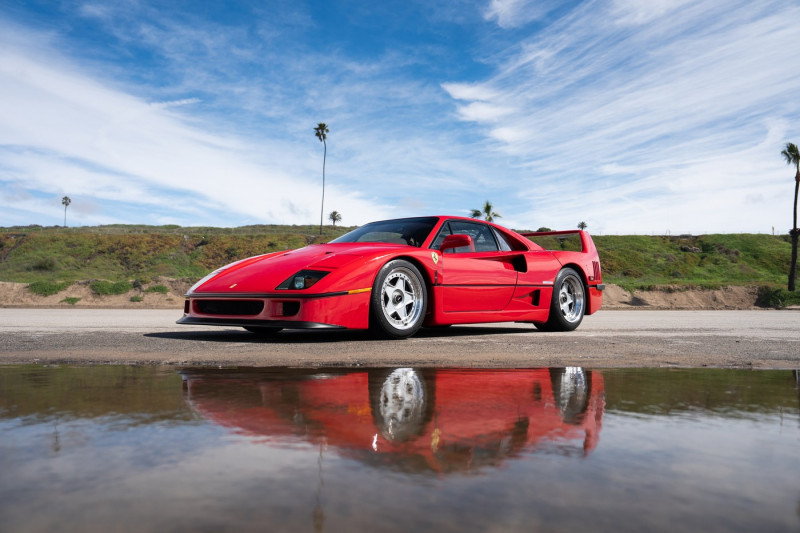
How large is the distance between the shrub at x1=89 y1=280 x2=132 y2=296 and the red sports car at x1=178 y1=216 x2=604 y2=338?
2189cm

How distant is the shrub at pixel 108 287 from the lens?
26.5 metres

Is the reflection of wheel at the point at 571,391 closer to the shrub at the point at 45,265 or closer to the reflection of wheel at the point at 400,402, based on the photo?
the reflection of wheel at the point at 400,402

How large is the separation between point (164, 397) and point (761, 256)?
6298 centimetres

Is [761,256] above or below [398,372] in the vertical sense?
above

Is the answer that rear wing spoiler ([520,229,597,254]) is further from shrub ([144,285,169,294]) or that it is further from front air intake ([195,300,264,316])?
shrub ([144,285,169,294])

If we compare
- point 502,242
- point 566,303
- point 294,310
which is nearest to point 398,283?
point 294,310

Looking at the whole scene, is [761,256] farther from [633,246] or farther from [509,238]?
[509,238]

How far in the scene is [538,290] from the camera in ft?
25.2

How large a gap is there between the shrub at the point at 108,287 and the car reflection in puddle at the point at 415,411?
989 inches

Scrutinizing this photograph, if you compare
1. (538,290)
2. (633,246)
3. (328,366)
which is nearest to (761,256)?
(633,246)

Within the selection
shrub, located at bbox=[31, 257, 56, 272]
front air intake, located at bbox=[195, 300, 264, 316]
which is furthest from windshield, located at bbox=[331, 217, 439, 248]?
shrub, located at bbox=[31, 257, 56, 272]

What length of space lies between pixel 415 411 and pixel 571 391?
0.96m

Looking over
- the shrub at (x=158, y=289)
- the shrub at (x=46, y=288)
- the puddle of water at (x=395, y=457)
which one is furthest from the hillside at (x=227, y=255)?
the puddle of water at (x=395, y=457)

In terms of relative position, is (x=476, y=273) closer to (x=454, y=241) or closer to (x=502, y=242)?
(x=454, y=241)
